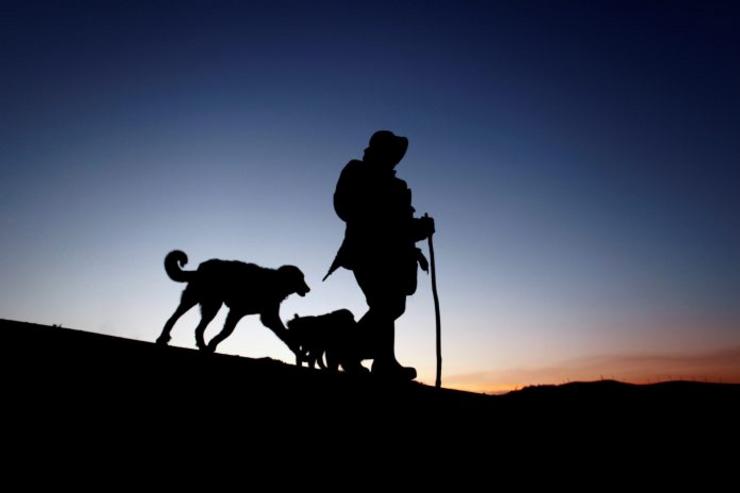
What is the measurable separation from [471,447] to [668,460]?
130cm

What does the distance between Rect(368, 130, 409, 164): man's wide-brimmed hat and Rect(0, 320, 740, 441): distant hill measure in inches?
108

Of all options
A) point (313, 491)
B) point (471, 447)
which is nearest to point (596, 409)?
point (471, 447)

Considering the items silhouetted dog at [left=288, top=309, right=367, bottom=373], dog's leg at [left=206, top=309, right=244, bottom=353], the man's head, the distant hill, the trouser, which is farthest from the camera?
silhouetted dog at [left=288, top=309, right=367, bottom=373]

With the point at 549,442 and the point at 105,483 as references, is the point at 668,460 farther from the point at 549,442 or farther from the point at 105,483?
the point at 105,483

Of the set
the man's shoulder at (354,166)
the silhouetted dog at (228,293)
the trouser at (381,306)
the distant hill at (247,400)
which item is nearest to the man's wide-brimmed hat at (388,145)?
the man's shoulder at (354,166)

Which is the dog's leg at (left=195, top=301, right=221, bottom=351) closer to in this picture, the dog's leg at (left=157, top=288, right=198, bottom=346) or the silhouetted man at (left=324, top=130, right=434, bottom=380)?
the dog's leg at (left=157, top=288, right=198, bottom=346)

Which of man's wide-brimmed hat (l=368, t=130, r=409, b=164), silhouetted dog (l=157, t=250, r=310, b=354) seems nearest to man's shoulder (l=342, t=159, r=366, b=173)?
man's wide-brimmed hat (l=368, t=130, r=409, b=164)

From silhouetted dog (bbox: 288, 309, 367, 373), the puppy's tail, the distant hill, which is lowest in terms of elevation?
the distant hill

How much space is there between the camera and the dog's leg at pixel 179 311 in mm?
7289

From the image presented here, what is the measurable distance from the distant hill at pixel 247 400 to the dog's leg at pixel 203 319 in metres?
4.56

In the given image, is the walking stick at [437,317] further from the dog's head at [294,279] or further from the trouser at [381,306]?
the dog's head at [294,279]

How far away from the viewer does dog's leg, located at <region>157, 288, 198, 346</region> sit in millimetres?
7289

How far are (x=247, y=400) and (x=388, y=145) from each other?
3523mm

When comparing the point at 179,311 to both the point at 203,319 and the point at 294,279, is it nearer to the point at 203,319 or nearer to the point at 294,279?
the point at 203,319
